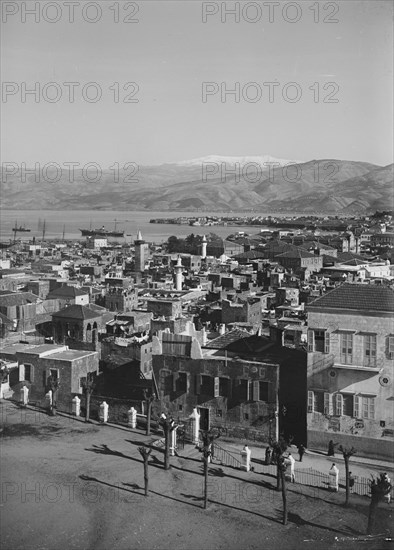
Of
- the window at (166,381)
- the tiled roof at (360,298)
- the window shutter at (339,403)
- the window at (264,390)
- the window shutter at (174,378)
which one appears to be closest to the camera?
the tiled roof at (360,298)

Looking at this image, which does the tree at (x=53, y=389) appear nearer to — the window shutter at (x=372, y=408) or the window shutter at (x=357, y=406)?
the window shutter at (x=357, y=406)

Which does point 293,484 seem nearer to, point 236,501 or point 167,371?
point 236,501

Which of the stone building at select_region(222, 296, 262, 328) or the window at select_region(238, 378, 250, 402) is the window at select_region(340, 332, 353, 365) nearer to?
the window at select_region(238, 378, 250, 402)

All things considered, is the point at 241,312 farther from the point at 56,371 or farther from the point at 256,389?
the point at 256,389

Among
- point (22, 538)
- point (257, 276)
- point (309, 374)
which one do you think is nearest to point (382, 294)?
point (309, 374)

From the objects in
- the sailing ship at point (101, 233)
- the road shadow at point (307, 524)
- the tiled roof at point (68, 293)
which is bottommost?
the road shadow at point (307, 524)

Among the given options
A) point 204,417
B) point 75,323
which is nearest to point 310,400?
point 204,417

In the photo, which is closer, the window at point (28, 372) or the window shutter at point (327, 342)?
the window shutter at point (327, 342)

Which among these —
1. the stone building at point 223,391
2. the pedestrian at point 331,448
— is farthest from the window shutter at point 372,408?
the stone building at point 223,391

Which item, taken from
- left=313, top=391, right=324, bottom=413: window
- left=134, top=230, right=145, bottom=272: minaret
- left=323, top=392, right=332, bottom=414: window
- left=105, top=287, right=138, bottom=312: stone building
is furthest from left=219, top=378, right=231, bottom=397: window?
left=134, top=230, right=145, bottom=272: minaret
